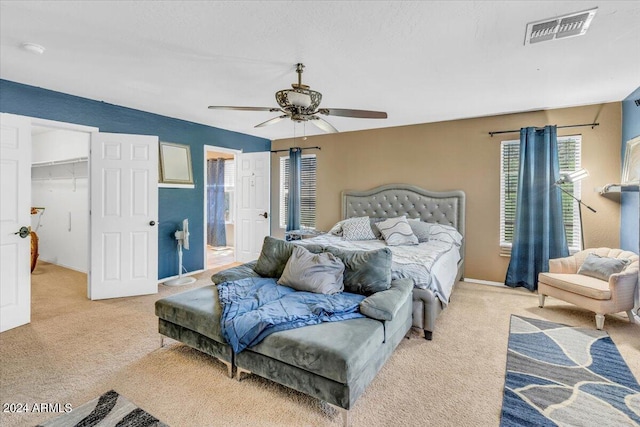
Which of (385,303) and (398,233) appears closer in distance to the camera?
(385,303)

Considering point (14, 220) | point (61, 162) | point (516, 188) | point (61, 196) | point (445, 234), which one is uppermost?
point (61, 162)

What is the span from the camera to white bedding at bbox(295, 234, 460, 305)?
303 cm

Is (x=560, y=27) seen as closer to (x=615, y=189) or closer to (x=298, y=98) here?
(x=298, y=98)

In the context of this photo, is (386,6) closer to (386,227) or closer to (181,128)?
(386,227)

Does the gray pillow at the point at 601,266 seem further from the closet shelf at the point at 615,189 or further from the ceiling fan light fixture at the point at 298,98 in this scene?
the ceiling fan light fixture at the point at 298,98

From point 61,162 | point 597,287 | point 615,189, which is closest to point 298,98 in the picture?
point 597,287

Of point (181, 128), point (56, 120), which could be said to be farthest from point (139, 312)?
point (181, 128)

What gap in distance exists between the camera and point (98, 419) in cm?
190

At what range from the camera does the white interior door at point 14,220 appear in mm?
3109

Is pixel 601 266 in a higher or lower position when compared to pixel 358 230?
lower

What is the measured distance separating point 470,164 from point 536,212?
3.74 feet

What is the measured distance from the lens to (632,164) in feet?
11.8

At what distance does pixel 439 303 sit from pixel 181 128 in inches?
182

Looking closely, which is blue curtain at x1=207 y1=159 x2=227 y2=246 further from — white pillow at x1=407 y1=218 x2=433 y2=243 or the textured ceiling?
white pillow at x1=407 y1=218 x2=433 y2=243
